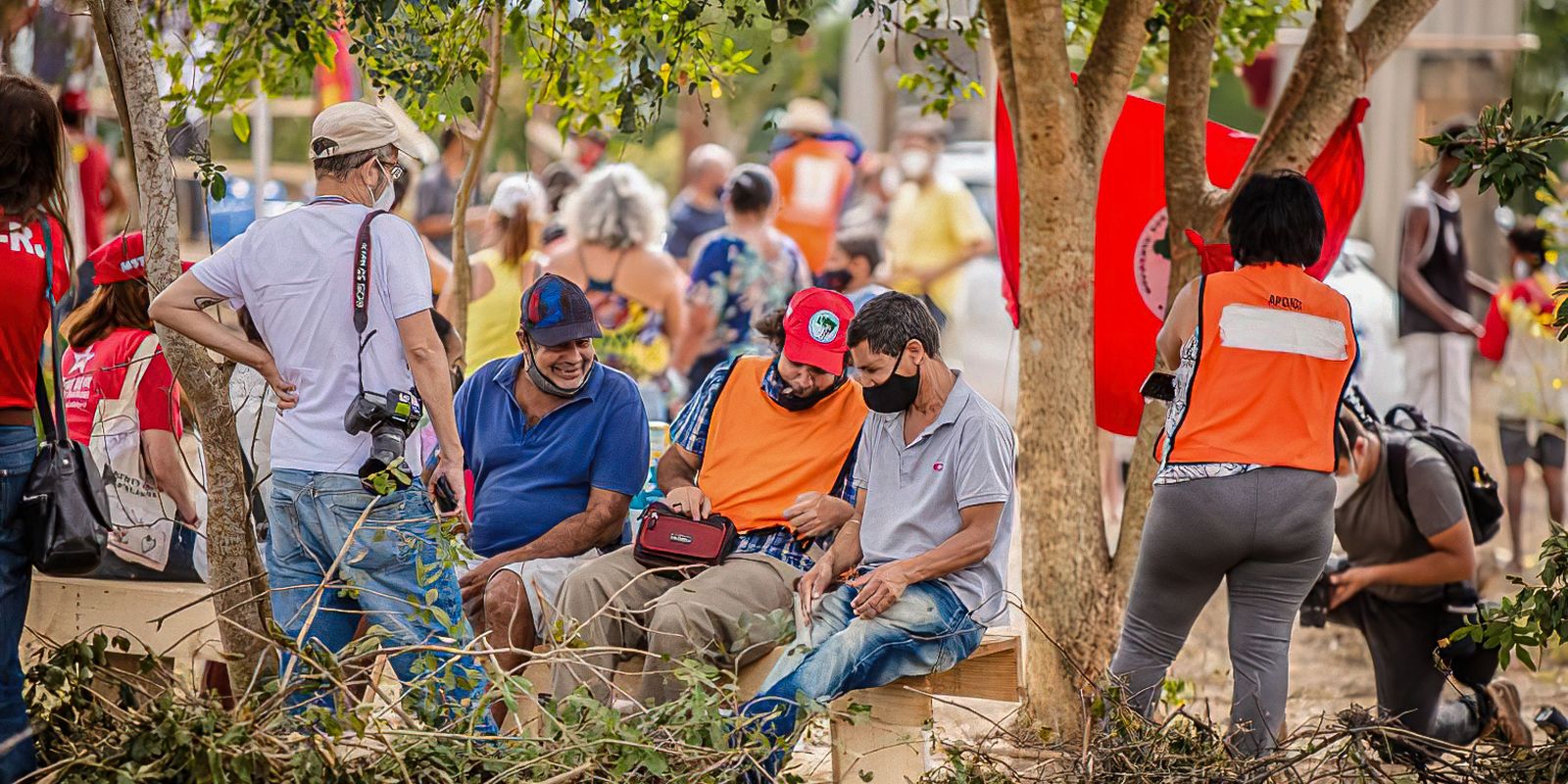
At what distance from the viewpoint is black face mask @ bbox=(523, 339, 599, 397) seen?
4.80m

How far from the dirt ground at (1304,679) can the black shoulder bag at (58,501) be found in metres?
2.13

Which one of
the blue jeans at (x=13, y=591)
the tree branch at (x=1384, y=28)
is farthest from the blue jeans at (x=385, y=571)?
the tree branch at (x=1384, y=28)

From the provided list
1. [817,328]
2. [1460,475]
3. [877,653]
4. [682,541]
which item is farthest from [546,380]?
[1460,475]

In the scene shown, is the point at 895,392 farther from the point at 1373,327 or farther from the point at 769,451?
the point at 1373,327

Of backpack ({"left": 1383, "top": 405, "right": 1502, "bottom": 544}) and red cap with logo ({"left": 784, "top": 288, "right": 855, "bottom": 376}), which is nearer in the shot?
red cap with logo ({"left": 784, "top": 288, "right": 855, "bottom": 376})

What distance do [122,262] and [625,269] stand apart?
4054 mm

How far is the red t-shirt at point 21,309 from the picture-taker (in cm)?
344

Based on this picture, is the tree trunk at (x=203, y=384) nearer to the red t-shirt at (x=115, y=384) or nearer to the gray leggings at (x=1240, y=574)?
the red t-shirt at (x=115, y=384)

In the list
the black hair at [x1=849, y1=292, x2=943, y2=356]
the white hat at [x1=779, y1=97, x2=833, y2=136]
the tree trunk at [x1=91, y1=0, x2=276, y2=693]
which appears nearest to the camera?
the tree trunk at [x1=91, y1=0, x2=276, y2=693]

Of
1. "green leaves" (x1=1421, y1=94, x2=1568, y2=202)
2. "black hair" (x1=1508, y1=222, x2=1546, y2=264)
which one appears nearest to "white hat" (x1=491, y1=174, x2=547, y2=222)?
"green leaves" (x1=1421, y1=94, x2=1568, y2=202)

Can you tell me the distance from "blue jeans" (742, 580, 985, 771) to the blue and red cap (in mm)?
→ 1196

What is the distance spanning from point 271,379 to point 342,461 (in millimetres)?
251

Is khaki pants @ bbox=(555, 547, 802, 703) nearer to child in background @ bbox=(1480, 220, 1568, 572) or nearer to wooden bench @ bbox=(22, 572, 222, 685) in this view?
wooden bench @ bbox=(22, 572, 222, 685)

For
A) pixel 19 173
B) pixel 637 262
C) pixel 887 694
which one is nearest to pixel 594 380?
pixel 887 694
